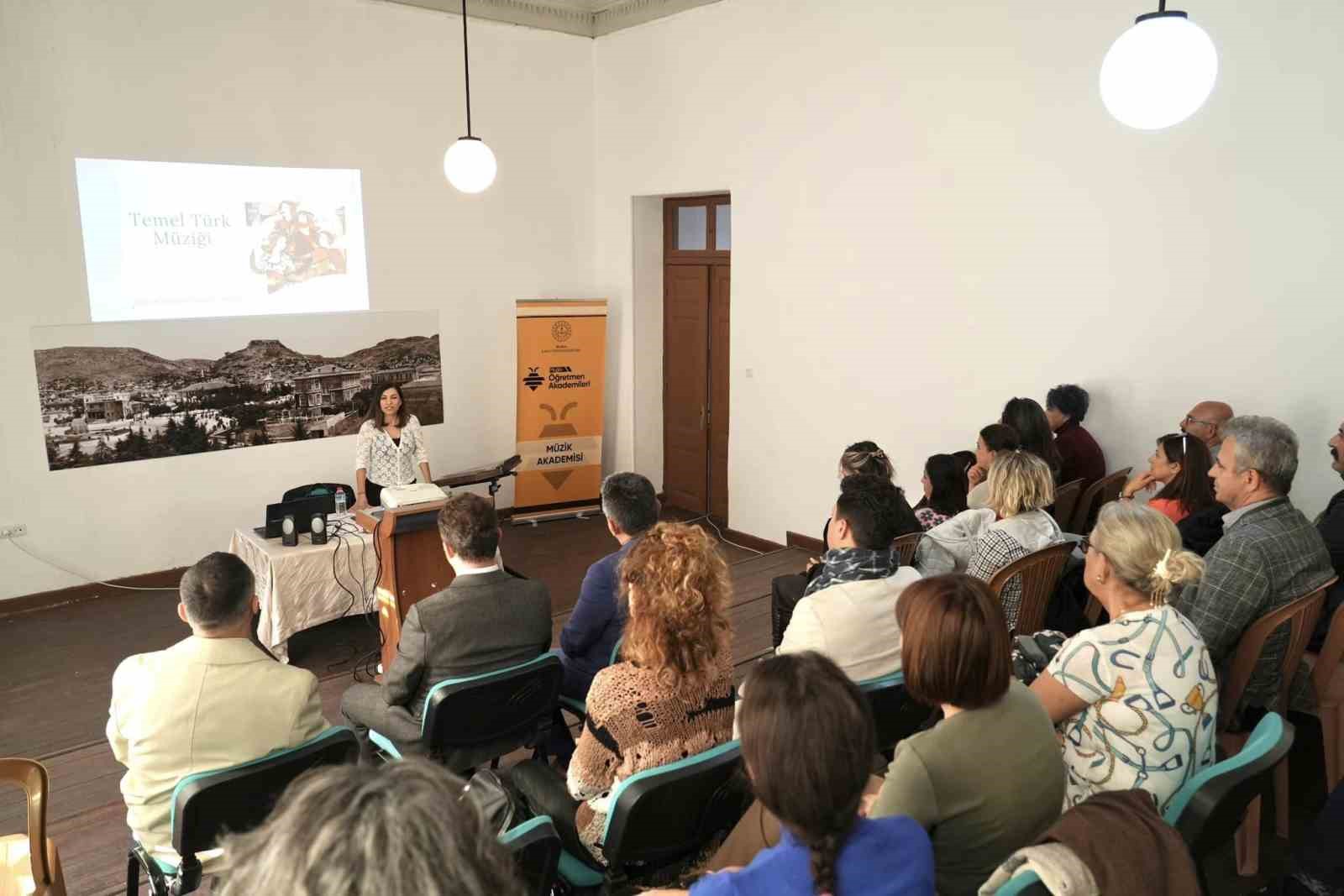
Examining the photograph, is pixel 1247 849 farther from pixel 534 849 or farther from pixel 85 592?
pixel 85 592

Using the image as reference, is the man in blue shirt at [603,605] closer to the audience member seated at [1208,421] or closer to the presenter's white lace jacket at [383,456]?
the audience member seated at [1208,421]

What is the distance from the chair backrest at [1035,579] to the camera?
3.37m

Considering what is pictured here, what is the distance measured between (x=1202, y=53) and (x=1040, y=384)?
2.51 m

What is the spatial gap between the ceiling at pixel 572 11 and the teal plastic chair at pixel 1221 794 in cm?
616

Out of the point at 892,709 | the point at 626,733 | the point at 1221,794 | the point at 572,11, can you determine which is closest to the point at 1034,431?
the point at 892,709

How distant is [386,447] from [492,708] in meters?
3.43

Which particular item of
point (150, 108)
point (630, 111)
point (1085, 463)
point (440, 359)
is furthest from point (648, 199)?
point (1085, 463)

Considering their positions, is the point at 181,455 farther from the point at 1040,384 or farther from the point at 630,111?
the point at 1040,384

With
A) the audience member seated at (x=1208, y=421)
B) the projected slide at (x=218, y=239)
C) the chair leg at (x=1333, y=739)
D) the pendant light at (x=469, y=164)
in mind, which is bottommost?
the chair leg at (x=1333, y=739)

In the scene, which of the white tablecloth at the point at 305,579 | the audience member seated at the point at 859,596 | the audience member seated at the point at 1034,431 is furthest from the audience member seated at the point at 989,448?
the white tablecloth at the point at 305,579

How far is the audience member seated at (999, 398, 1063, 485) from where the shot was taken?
15.2 feet

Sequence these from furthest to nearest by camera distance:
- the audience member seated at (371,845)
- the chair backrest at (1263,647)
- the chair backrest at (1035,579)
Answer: the chair backrest at (1035,579), the chair backrest at (1263,647), the audience member seated at (371,845)

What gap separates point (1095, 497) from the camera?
4609 mm

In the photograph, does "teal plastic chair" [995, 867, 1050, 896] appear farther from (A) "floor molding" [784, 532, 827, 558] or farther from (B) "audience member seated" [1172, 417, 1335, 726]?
(A) "floor molding" [784, 532, 827, 558]
